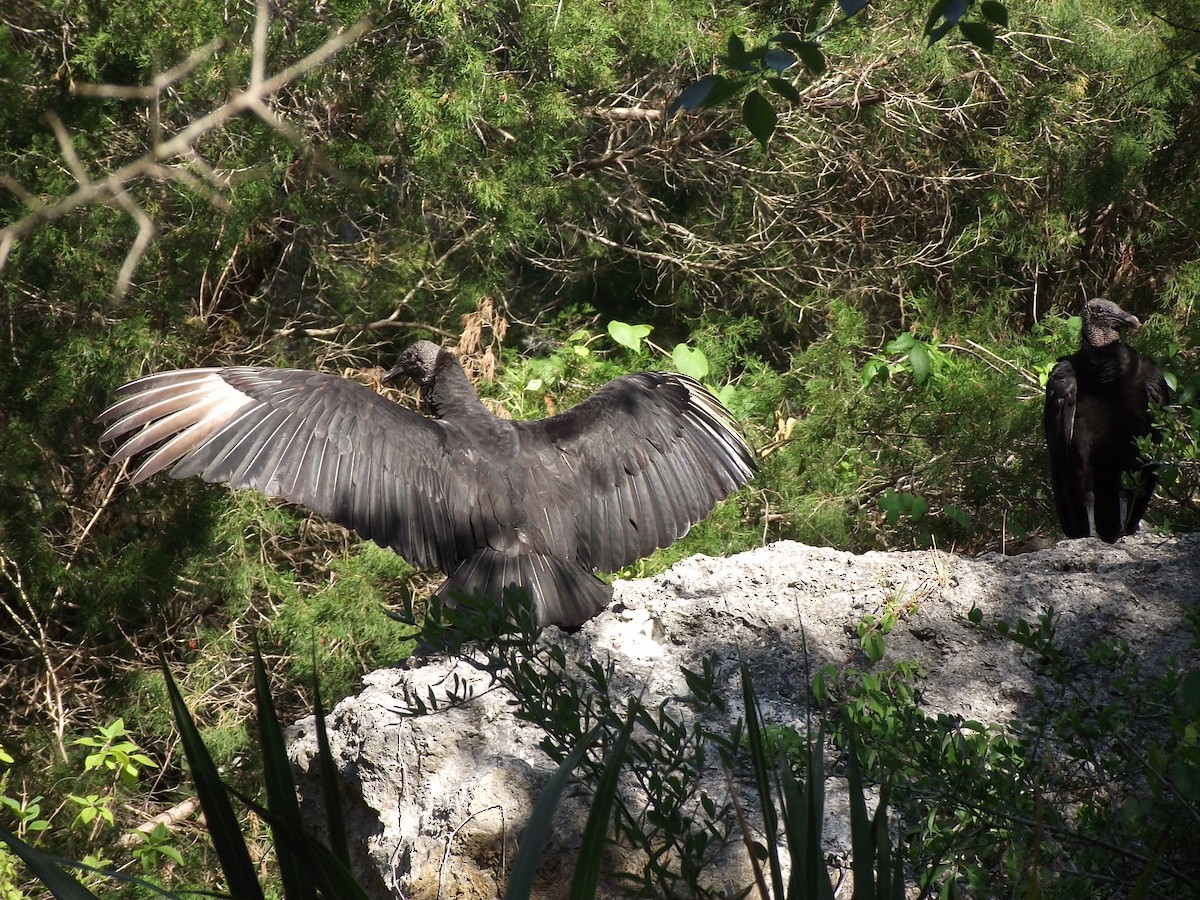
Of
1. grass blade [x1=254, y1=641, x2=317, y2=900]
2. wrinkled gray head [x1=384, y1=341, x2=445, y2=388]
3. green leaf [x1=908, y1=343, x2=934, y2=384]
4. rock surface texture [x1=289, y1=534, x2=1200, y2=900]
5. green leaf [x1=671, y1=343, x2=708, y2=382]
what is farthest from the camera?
green leaf [x1=671, y1=343, x2=708, y2=382]

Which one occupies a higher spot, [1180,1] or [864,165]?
[1180,1]

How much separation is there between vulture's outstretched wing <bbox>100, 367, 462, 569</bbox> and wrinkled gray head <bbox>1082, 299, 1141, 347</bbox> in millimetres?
2324

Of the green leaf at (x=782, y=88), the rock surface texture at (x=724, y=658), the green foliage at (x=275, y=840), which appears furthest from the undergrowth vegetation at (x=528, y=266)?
the green foliage at (x=275, y=840)

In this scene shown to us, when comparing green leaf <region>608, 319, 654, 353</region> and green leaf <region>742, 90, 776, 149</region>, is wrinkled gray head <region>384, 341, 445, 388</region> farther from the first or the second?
green leaf <region>742, 90, 776, 149</region>

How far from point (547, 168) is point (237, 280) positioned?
1340mm

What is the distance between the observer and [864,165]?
5.37 metres

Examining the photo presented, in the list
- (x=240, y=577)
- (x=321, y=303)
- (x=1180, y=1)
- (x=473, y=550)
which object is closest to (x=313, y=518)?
(x=240, y=577)

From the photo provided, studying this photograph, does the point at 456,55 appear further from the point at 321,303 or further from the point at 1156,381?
the point at 1156,381

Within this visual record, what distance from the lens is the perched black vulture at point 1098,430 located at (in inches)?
153

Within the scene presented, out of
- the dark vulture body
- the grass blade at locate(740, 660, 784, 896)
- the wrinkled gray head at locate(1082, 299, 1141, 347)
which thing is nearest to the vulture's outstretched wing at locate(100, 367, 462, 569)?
the dark vulture body

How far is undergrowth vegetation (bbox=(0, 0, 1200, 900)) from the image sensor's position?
4160 mm

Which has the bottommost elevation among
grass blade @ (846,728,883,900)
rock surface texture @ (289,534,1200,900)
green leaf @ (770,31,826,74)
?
grass blade @ (846,728,883,900)

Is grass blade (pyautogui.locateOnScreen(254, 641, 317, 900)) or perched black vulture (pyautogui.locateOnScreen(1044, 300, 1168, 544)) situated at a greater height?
perched black vulture (pyautogui.locateOnScreen(1044, 300, 1168, 544))

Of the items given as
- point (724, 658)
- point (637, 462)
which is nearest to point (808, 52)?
point (724, 658)
